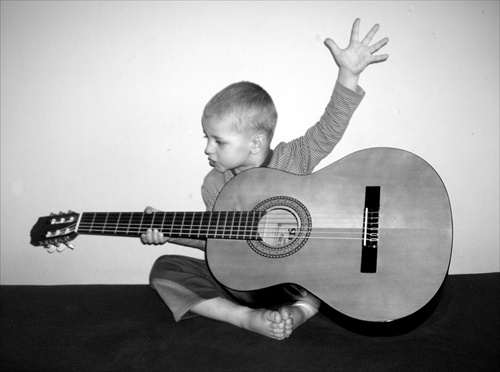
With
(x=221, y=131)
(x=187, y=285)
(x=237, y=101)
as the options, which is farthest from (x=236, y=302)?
(x=237, y=101)

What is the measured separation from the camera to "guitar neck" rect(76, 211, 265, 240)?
1.28m

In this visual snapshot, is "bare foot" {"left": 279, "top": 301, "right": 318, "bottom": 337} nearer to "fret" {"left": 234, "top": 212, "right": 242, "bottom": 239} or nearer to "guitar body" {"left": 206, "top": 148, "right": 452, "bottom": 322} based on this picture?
"guitar body" {"left": 206, "top": 148, "right": 452, "bottom": 322}

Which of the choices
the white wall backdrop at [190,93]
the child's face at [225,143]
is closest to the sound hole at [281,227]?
the child's face at [225,143]

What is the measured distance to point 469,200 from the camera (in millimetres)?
1732

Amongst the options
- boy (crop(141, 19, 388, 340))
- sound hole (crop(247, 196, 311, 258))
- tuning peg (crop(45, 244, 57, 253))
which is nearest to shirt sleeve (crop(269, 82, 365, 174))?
boy (crop(141, 19, 388, 340))

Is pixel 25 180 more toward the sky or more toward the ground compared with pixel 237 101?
more toward the ground

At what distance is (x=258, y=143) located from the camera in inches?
57.1

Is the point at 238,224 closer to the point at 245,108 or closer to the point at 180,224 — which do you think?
the point at 180,224

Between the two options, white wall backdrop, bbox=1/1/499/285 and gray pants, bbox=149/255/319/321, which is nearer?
gray pants, bbox=149/255/319/321

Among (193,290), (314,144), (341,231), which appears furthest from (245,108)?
(193,290)

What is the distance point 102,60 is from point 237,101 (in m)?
0.73

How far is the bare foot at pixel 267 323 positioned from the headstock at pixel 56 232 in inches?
28.2

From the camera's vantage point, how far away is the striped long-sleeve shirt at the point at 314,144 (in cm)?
141

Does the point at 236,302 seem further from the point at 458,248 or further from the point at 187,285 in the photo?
the point at 458,248
